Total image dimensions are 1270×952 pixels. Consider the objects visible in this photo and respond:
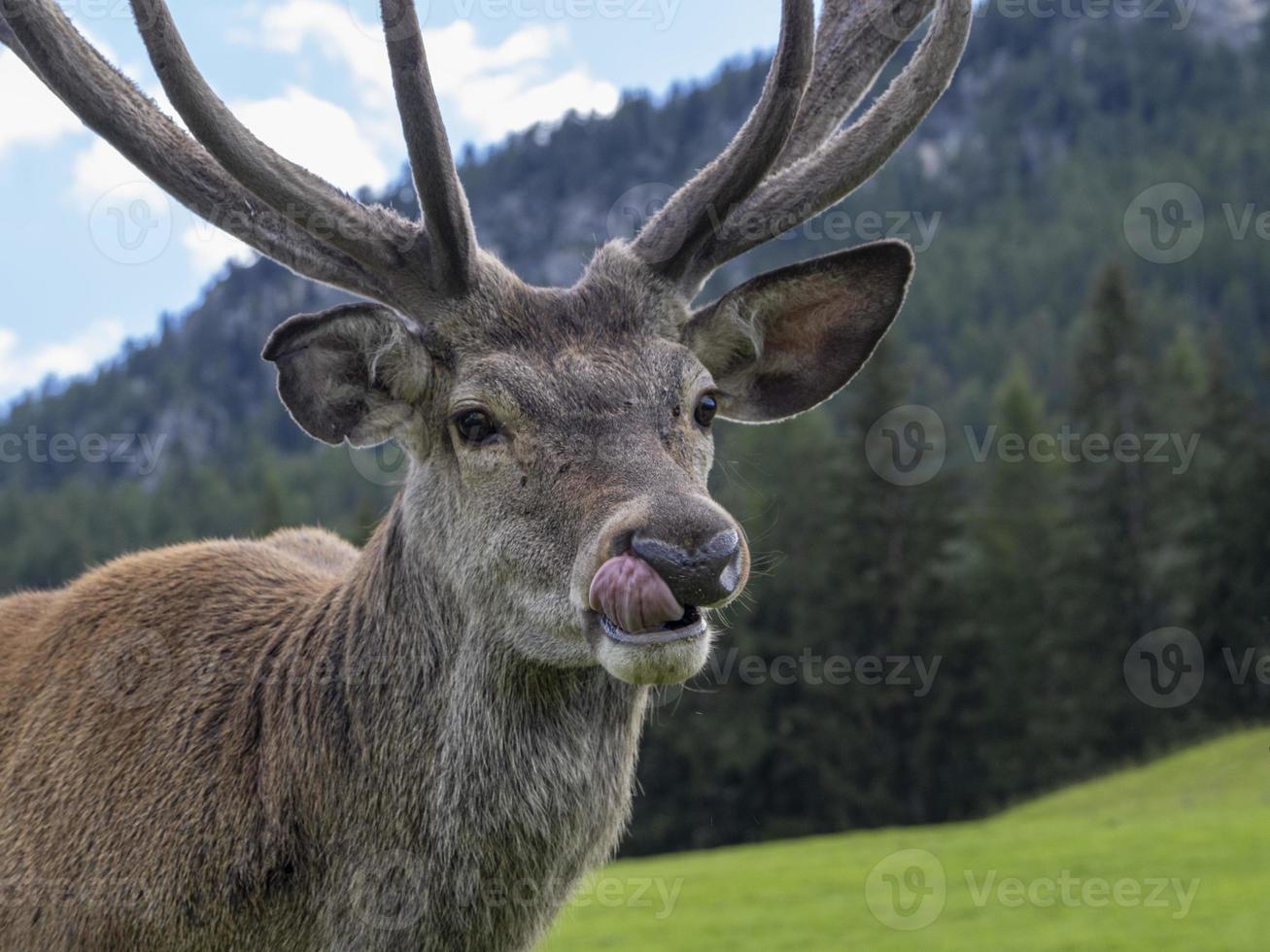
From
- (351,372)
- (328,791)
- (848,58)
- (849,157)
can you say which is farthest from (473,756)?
(848,58)

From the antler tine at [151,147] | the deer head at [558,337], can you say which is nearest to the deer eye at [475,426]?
the deer head at [558,337]

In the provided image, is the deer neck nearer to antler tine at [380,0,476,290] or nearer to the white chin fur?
the white chin fur

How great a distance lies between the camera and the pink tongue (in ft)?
10.4

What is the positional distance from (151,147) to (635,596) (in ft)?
7.16

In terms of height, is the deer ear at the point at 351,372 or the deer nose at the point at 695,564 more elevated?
the deer ear at the point at 351,372

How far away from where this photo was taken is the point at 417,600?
3.99 metres

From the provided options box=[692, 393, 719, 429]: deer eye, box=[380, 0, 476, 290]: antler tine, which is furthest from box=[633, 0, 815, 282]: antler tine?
box=[380, 0, 476, 290]: antler tine

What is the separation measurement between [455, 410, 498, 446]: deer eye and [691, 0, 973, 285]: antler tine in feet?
3.13

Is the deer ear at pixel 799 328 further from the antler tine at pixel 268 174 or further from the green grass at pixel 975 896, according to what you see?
the green grass at pixel 975 896

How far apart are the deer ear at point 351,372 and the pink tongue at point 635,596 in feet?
3.67

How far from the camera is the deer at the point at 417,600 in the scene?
3.63 m

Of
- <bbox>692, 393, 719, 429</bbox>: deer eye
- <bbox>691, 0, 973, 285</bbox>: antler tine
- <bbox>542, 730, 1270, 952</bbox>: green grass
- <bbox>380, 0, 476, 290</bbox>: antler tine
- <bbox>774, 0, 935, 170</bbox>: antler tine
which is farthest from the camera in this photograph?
<bbox>542, 730, 1270, 952</bbox>: green grass

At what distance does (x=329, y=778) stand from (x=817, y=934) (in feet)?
37.2

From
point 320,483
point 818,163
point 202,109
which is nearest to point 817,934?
point 818,163
